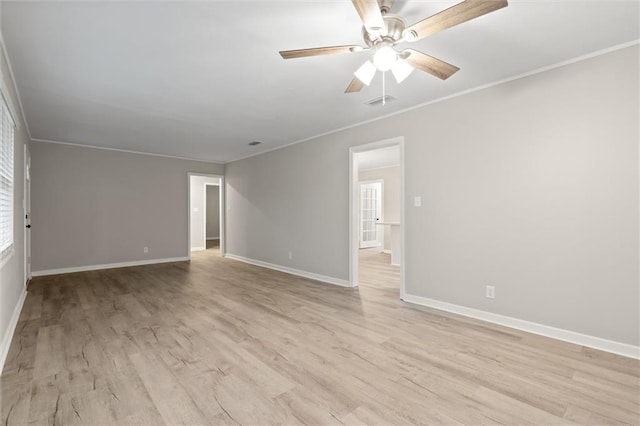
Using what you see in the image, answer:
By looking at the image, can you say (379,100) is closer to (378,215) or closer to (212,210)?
(378,215)

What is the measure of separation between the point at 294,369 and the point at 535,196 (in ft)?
8.72

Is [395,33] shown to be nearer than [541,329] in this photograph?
Yes

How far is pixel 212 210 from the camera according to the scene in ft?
37.7

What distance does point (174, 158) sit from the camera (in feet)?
23.1

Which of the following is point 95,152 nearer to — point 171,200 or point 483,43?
point 171,200

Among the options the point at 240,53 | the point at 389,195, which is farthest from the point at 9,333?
the point at 389,195

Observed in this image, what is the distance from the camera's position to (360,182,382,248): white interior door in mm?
9466

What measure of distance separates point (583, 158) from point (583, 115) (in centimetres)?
37

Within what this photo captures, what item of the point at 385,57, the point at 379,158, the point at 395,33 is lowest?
the point at 385,57

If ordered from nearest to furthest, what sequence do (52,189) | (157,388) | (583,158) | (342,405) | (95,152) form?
(342,405)
(157,388)
(583,158)
(52,189)
(95,152)

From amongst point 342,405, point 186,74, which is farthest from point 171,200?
point 342,405

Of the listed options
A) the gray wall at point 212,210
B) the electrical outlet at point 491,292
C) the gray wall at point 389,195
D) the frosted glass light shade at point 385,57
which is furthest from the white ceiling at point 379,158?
the gray wall at point 212,210

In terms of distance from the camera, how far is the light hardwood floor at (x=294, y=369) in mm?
1777

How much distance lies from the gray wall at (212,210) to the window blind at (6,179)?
27.2ft
